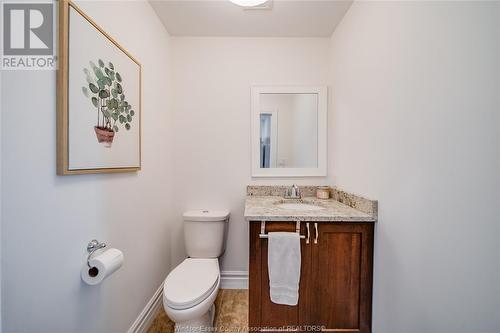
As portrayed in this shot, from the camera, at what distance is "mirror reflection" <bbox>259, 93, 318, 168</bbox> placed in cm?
201

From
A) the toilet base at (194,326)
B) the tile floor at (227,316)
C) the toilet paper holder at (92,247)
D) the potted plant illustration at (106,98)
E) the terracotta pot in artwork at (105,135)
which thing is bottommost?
the tile floor at (227,316)

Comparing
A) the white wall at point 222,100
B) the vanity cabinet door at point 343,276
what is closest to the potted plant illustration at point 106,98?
the white wall at point 222,100

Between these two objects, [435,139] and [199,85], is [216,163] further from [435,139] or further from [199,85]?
[435,139]

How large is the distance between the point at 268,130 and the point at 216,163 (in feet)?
1.91

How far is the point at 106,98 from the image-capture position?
3.63 feet

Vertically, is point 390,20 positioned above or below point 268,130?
above

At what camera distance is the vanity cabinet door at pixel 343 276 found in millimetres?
1312

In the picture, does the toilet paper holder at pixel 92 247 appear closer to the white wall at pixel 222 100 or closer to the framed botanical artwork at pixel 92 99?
the framed botanical artwork at pixel 92 99

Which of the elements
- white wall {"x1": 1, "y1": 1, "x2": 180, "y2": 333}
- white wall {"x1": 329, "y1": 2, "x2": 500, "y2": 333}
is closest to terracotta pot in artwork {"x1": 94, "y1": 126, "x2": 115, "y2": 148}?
white wall {"x1": 1, "y1": 1, "x2": 180, "y2": 333}

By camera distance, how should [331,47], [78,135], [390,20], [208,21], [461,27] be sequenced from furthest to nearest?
1. [331,47]
2. [208,21]
3. [390,20]
4. [78,135]
5. [461,27]

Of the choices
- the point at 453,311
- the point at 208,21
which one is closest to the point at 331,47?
the point at 208,21

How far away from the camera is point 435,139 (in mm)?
872

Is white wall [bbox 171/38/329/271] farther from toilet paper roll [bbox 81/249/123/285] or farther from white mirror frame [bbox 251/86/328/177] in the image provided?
toilet paper roll [bbox 81/249/123/285]

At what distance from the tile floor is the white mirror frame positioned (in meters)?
1.12
